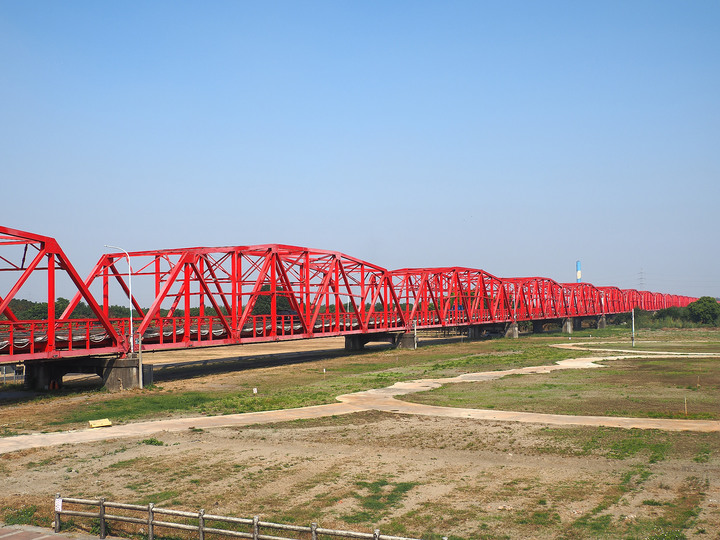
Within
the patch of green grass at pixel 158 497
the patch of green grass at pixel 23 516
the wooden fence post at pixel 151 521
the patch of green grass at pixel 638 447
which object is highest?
the wooden fence post at pixel 151 521

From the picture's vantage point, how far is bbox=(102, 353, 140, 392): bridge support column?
145 feet

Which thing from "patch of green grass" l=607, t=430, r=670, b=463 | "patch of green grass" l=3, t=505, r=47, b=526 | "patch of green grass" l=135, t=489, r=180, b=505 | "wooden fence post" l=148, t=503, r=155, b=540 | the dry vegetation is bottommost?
"patch of green grass" l=607, t=430, r=670, b=463

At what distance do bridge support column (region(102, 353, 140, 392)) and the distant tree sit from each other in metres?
151

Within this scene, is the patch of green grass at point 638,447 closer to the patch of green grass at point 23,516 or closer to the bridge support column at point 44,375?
the patch of green grass at point 23,516

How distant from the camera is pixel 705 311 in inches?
6339

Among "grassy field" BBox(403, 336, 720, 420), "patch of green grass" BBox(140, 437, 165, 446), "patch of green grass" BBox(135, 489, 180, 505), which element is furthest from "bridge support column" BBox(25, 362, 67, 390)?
"patch of green grass" BBox(135, 489, 180, 505)

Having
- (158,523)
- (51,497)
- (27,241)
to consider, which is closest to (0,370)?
(27,241)

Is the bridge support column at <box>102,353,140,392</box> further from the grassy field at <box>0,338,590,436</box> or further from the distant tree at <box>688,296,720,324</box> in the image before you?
the distant tree at <box>688,296,720,324</box>

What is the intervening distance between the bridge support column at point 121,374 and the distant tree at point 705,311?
15056 centimetres

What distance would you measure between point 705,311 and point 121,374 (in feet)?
506

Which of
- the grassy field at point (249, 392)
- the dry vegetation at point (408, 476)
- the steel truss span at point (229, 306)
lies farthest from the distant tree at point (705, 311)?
the dry vegetation at point (408, 476)

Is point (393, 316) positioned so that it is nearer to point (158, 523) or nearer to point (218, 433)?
point (218, 433)

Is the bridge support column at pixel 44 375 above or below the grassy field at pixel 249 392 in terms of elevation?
above

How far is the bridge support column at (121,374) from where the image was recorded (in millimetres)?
44334
